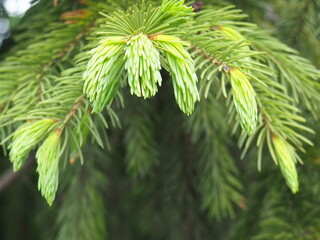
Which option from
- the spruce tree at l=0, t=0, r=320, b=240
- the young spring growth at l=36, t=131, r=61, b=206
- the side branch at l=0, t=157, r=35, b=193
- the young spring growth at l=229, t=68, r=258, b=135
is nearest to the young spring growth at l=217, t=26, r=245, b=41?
the spruce tree at l=0, t=0, r=320, b=240

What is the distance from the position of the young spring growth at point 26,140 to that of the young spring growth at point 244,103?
268 millimetres

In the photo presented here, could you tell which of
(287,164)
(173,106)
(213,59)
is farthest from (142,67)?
(173,106)

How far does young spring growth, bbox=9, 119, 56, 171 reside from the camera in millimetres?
542

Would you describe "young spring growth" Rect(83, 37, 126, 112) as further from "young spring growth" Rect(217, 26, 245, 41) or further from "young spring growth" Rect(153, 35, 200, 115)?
"young spring growth" Rect(217, 26, 245, 41)

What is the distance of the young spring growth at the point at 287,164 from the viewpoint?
0.59 metres

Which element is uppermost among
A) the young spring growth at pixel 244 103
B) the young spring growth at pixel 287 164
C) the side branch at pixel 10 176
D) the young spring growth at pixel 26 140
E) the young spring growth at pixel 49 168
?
the young spring growth at pixel 244 103

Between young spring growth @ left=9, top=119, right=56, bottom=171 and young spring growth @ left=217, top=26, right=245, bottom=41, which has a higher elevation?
young spring growth @ left=217, top=26, right=245, bottom=41

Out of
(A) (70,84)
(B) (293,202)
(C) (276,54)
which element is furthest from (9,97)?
(B) (293,202)

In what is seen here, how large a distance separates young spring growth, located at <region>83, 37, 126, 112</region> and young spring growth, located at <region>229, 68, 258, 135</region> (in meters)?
0.15

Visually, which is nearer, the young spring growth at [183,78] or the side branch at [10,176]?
the young spring growth at [183,78]

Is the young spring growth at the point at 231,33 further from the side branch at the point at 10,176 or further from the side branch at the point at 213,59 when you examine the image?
the side branch at the point at 10,176

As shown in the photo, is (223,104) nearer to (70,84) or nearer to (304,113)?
(304,113)

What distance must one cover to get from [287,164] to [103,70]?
0.30 m

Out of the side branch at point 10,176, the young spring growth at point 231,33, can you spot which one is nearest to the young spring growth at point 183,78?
the young spring growth at point 231,33
